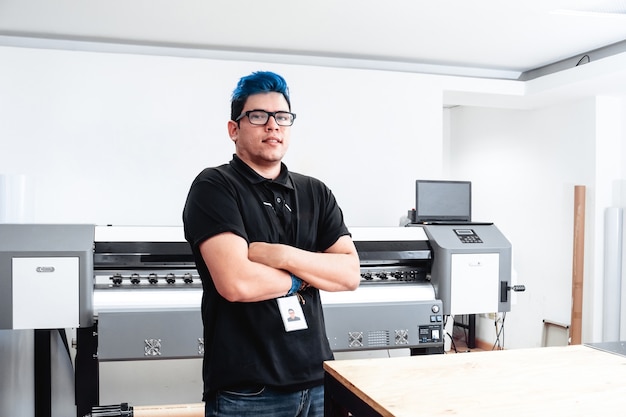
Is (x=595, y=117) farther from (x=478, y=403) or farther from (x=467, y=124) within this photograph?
(x=478, y=403)

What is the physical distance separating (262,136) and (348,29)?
7.31 ft

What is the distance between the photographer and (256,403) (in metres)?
1.47

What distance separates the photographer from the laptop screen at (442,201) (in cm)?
343

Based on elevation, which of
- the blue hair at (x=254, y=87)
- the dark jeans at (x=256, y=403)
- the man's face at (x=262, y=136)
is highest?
the blue hair at (x=254, y=87)

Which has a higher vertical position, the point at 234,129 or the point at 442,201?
the point at 234,129

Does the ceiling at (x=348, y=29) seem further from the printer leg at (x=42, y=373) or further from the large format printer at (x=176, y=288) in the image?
the printer leg at (x=42, y=373)

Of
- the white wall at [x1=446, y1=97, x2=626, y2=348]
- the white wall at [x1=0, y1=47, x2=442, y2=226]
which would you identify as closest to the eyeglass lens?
the white wall at [x1=0, y1=47, x2=442, y2=226]

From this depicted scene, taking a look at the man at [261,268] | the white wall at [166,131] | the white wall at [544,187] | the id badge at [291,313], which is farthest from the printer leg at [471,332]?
the id badge at [291,313]

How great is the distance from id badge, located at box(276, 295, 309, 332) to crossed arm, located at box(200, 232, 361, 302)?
1.0 inches

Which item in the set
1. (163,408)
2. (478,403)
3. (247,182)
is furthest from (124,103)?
(478,403)

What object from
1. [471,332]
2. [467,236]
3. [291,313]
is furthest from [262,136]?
[471,332]

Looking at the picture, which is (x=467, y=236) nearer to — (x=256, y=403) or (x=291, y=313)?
(x=291, y=313)

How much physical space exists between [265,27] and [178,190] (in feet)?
3.78

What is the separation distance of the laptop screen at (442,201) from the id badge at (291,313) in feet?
6.51
